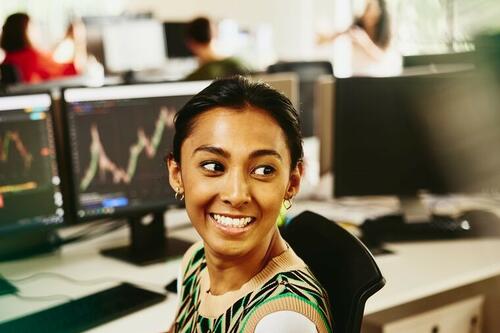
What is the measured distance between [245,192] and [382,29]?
4.61 metres

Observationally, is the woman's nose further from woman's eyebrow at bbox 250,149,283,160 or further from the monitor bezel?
the monitor bezel

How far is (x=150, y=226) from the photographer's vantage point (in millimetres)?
1835

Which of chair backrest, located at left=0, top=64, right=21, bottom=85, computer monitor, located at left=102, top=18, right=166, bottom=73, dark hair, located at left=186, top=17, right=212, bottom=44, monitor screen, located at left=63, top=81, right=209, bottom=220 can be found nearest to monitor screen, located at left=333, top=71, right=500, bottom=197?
monitor screen, located at left=63, top=81, right=209, bottom=220

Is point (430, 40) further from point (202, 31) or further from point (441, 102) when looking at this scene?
point (441, 102)

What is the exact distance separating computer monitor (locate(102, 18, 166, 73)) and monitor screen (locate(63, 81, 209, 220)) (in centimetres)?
310

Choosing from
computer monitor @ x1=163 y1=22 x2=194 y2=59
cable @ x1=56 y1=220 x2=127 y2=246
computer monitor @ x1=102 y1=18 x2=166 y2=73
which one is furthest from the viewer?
computer monitor @ x1=163 y1=22 x2=194 y2=59

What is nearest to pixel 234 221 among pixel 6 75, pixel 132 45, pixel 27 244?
pixel 27 244

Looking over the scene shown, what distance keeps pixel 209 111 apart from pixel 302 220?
1.34ft

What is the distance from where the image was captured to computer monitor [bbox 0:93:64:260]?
159 cm

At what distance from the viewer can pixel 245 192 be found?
96 centimetres

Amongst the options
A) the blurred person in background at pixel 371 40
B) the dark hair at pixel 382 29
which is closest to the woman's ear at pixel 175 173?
the blurred person in background at pixel 371 40

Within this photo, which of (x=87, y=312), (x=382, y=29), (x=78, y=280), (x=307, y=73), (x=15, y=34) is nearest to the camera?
(x=87, y=312)

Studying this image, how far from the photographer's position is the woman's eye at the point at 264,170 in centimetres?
98

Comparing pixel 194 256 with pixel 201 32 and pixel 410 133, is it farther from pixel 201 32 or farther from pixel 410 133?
pixel 201 32
